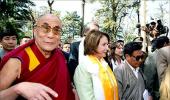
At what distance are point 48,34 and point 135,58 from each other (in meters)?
2.27

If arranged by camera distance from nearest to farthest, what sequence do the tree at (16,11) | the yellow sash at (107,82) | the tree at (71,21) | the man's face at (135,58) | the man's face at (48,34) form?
the man's face at (48,34), the yellow sash at (107,82), the man's face at (135,58), the tree at (16,11), the tree at (71,21)

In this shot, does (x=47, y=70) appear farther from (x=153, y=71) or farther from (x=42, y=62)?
(x=153, y=71)

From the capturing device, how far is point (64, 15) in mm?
53625

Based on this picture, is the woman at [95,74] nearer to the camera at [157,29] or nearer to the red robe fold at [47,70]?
the red robe fold at [47,70]

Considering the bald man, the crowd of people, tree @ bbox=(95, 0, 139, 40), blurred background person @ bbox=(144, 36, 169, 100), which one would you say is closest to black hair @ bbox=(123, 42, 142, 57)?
the crowd of people

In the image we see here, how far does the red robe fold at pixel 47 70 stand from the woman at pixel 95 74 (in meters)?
0.72

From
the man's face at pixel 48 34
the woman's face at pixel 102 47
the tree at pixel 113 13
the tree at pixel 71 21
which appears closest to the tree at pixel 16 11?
the tree at pixel 113 13

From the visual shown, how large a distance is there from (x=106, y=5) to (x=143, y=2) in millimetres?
31755

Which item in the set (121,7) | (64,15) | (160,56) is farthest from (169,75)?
(64,15)

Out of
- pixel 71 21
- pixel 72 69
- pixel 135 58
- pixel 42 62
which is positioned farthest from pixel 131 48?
pixel 71 21

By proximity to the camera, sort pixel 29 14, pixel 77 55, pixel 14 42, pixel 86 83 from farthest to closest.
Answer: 1. pixel 29 14
2. pixel 14 42
3. pixel 77 55
4. pixel 86 83

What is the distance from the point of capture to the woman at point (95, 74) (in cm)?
410

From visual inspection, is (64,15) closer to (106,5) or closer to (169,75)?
(106,5)

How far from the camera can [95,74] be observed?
4.24 m
